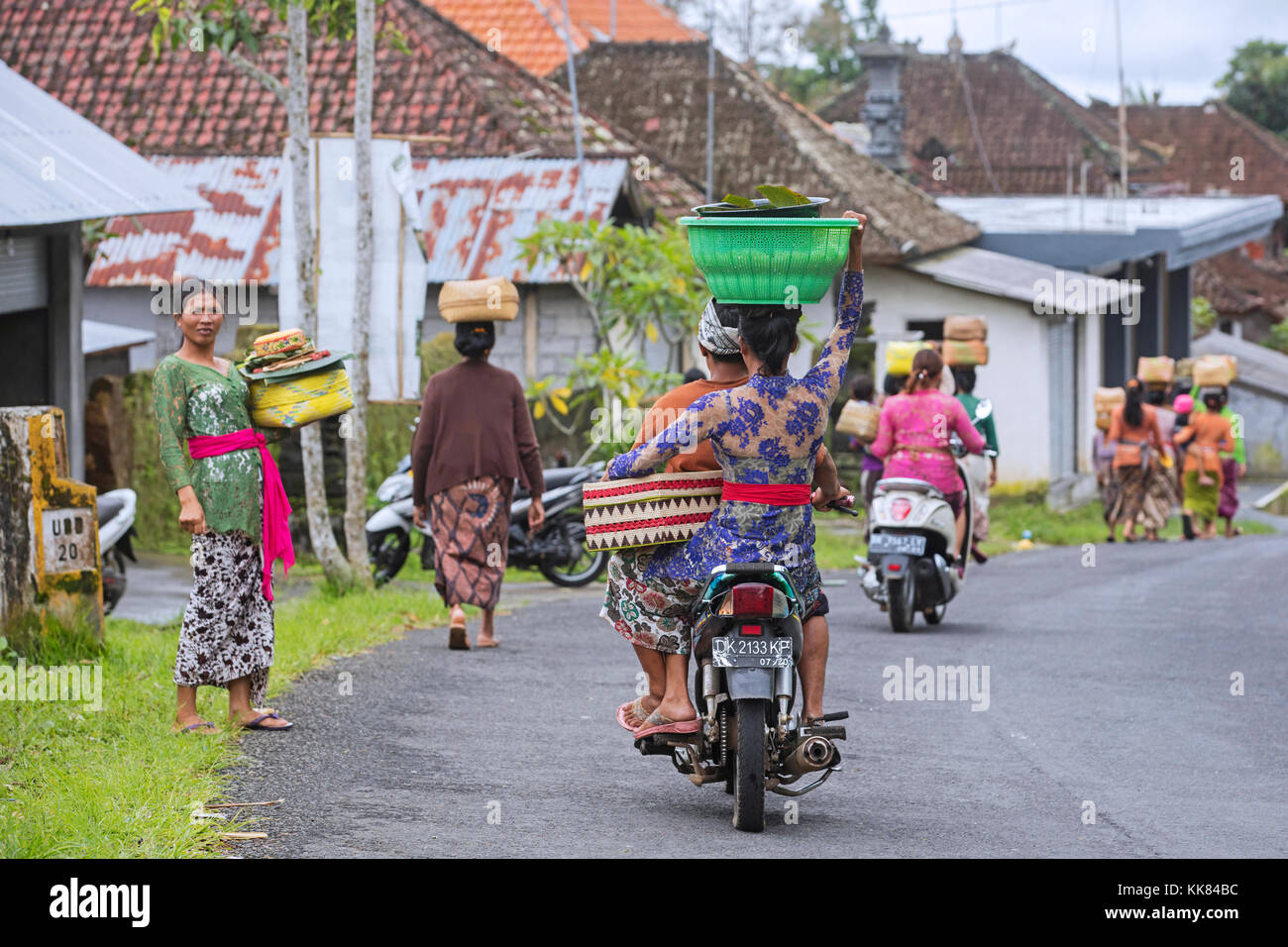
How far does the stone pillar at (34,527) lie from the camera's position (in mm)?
8781

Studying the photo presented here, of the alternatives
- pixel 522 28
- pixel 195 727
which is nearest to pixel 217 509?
pixel 195 727

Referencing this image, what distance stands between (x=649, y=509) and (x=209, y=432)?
2.16m

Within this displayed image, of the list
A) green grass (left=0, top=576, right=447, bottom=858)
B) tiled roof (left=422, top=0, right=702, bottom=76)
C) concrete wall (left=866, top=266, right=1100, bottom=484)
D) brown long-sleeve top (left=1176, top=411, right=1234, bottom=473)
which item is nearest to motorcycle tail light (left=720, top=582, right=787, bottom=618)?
green grass (left=0, top=576, right=447, bottom=858)

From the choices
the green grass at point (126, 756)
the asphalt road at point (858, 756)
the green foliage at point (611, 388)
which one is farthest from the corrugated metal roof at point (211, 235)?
the green grass at point (126, 756)

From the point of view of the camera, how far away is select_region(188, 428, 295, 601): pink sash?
7.32 meters

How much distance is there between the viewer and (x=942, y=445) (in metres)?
11.3

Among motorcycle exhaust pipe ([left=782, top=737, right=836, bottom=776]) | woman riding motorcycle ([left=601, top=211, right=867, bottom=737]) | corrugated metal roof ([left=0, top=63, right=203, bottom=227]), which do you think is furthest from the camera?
corrugated metal roof ([left=0, top=63, right=203, bottom=227])

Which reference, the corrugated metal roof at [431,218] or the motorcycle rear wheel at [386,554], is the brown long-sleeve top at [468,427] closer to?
the motorcycle rear wheel at [386,554]

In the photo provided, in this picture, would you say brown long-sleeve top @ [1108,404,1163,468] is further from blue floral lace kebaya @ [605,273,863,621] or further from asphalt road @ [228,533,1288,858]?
blue floral lace kebaya @ [605,273,863,621]

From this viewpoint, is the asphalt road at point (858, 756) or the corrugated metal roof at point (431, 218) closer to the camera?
the asphalt road at point (858, 756)

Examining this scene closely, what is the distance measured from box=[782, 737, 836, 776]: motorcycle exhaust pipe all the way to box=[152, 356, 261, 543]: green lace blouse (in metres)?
2.67

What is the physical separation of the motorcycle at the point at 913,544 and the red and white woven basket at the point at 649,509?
200 inches

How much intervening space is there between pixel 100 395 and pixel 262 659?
30.0 ft

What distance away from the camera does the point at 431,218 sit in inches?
774
